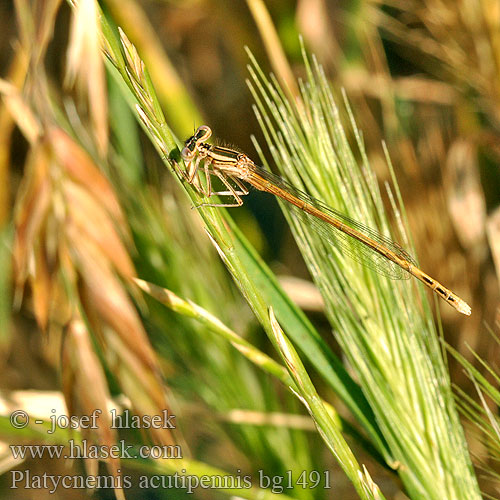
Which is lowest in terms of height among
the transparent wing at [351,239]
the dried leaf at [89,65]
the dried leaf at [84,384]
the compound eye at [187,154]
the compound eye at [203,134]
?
the dried leaf at [84,384]

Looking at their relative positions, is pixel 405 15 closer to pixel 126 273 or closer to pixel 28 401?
pixel 126 273

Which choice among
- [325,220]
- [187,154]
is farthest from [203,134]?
[325,220]

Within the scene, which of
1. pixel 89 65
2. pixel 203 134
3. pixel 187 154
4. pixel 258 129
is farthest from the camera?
pixel 258 129

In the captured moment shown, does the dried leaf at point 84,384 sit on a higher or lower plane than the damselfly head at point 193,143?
lower

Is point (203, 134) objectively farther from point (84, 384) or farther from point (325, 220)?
point (84, 384)

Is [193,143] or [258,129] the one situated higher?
[258,129]


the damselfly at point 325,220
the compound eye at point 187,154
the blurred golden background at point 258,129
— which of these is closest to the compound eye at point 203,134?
the damselfly at point 325,220

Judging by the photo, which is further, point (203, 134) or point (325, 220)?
point (203, 134)

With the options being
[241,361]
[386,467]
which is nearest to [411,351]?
[386,467]

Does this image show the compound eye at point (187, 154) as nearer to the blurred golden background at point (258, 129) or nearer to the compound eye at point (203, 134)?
the compound eye at point (203, 134)

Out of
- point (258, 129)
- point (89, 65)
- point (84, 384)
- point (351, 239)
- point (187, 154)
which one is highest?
point (258, 129)

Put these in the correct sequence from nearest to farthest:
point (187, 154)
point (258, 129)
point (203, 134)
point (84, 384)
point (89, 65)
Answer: point (187, 154), point (84, 384), point (203, 134), point (89, 65), point (258, 129)
